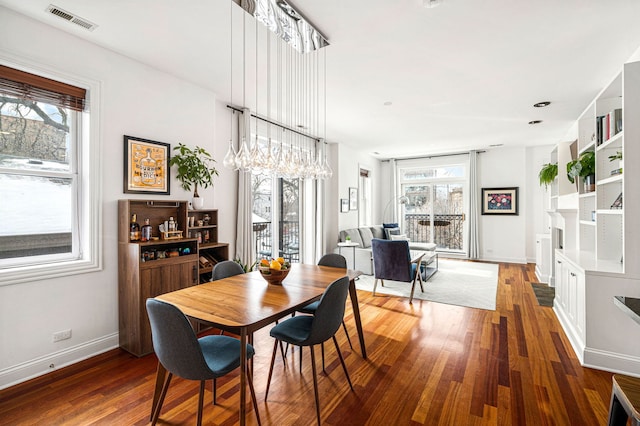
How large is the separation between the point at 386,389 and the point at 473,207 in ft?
21.7

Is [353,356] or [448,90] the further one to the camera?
[448,90]

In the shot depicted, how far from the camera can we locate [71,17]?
241 cm

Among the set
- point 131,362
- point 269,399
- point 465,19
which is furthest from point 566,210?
point 131,362

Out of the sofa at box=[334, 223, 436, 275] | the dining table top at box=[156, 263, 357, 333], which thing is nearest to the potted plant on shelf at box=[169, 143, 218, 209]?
the dining table top at box=[156, 263, 357, 333]

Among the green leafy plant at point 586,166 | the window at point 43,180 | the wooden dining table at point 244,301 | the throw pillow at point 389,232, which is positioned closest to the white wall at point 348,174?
the throw pillow at point 389,232

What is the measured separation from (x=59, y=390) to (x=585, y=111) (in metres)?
6.85

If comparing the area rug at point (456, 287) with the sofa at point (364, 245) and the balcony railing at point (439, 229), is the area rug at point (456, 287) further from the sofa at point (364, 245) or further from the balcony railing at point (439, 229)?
the balcony railing at point (439, 229)

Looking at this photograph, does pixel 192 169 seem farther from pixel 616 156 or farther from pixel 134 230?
pixel 616 156

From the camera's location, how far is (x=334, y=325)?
2.21 metres

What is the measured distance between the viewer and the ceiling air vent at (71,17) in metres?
2.31

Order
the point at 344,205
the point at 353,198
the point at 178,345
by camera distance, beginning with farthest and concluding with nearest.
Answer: the point at 353,198, the point at 344,205, the point at 178,345

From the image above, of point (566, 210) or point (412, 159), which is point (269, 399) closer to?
point (566, 210)

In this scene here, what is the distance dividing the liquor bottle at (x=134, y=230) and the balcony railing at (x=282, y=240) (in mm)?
2143

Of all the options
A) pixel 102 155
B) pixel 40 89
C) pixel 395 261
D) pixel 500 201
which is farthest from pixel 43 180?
pixel 500 201
